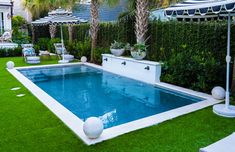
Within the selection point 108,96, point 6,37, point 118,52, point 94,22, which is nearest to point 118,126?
point 108,96

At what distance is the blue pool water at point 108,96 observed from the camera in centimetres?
867

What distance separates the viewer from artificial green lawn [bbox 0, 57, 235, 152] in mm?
5688

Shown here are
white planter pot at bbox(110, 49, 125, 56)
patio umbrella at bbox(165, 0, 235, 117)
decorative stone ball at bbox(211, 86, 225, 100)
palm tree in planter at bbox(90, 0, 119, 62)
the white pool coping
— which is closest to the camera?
patio umbrella at bbox(165, 0, 235, 117)

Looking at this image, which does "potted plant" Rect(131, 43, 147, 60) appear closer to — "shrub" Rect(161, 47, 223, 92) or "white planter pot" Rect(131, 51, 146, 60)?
"white planter pot" Rect(131, 51, 146, 60)

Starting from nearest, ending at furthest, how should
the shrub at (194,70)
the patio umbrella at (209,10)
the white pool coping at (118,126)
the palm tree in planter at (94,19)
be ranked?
the patio umbrella at (209,10)
the white pool coping at (118,126)
the shrub at (194,70)
the palm tree in planter at (94,19)

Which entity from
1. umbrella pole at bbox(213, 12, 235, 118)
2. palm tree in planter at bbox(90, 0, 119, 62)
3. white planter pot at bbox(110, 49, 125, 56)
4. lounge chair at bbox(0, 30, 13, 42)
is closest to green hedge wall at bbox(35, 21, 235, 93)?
white planter pot at bbox(110, 49, 125, 56)

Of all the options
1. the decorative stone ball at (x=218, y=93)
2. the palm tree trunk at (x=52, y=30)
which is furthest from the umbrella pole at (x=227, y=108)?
the palm tree trunk at (x=52, y=30)

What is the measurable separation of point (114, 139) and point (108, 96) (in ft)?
15.6

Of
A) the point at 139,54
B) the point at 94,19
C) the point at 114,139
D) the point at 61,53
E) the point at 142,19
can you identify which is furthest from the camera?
the point at 61,53

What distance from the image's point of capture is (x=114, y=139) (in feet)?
20.1

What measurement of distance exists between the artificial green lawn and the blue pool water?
134 cm

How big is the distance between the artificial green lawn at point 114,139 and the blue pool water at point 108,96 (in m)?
1.34

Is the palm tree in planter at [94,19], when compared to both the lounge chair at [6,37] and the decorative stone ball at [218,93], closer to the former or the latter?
the decorative stone ball at [218,93]

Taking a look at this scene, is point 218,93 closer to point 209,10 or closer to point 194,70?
point 194,70
